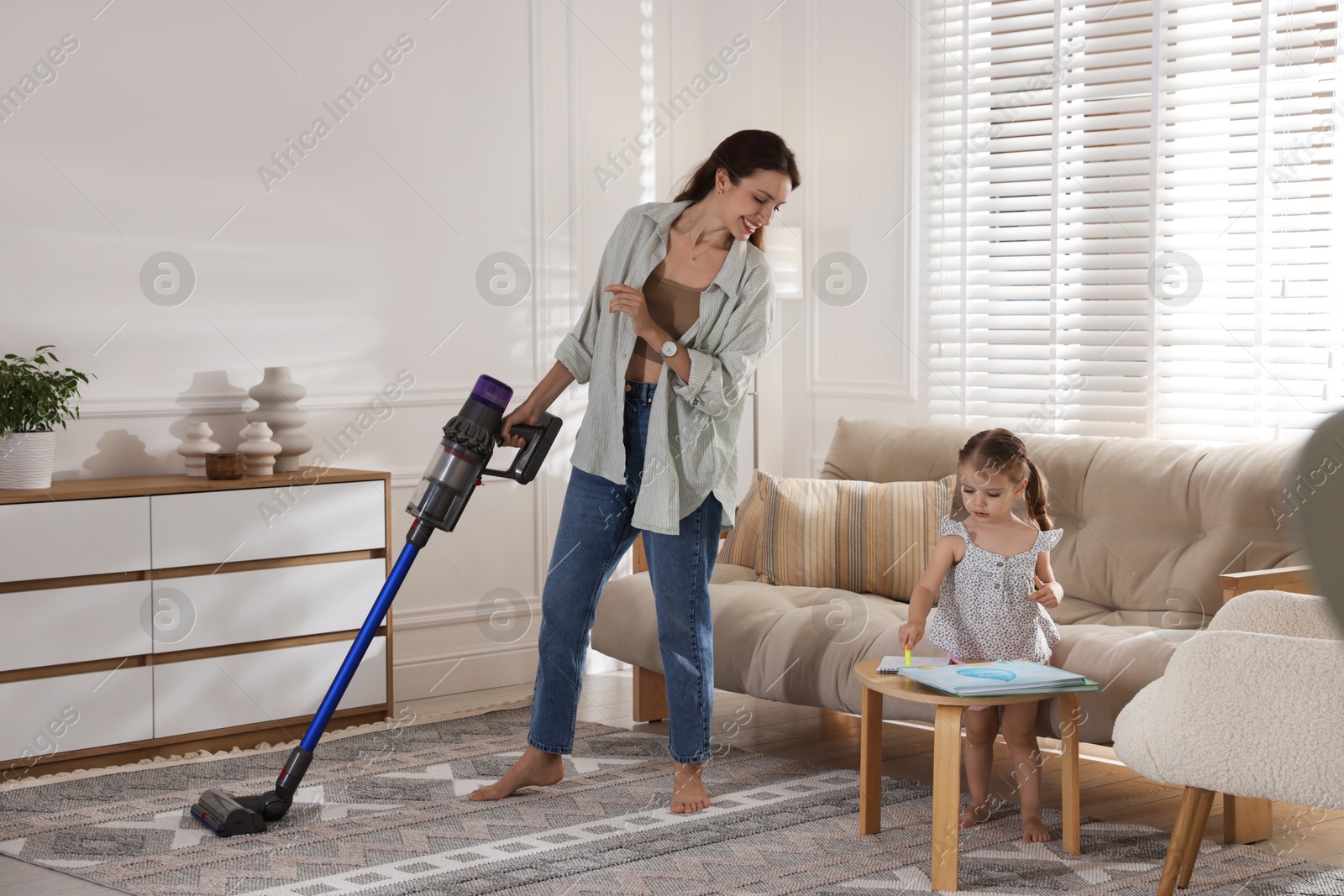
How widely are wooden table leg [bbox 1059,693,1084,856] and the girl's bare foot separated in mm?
208

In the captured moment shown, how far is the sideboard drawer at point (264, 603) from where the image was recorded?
3264mm

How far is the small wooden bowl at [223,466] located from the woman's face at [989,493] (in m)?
1.94

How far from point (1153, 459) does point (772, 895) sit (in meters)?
1.61

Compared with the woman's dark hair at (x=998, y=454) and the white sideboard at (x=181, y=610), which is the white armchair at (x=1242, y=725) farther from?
the white sideboard at (x=181, y=610)

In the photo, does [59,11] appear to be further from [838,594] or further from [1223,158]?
[1223,158]

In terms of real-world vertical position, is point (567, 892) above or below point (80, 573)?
below

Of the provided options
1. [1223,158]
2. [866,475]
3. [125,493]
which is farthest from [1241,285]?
[125,493]

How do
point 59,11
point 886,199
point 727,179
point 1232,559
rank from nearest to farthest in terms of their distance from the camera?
point 727,179 < point 1232,559 < point 59,11 < point 886,199

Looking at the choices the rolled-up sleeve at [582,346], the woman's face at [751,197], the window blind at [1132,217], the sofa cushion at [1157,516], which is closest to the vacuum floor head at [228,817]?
the rolled-up sleeve at [582,346]

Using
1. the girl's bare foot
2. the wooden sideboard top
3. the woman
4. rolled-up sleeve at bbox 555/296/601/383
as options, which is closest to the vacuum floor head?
the woman

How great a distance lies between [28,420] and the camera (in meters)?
3.15

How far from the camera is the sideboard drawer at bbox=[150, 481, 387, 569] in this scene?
10.7 feet

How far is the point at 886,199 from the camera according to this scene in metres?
4.36

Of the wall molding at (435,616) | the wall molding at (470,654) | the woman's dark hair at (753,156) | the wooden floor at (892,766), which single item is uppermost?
the woman's dark hair at (753,156)
